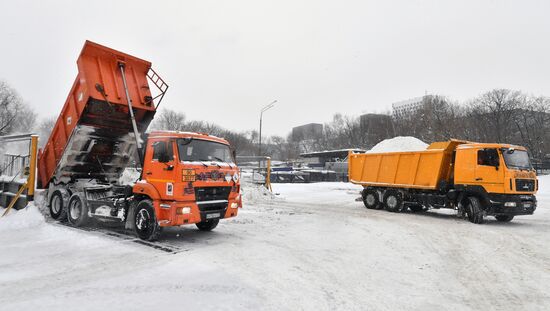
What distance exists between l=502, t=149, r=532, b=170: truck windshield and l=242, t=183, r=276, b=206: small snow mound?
1079 centimetres

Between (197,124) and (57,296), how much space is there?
7221cm

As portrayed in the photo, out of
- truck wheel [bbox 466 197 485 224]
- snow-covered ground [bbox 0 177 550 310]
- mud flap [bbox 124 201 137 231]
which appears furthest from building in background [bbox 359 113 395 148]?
mud flap [bbox 124 201 137 231]

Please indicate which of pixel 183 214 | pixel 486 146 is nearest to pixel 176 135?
pixel 183 214

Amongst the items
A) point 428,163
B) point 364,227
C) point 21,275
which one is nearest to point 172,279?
point 21,275

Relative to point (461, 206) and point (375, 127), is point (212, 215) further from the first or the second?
point (375, 127)

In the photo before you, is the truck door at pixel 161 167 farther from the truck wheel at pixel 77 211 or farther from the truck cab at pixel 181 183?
the truck wheel at pixel 77 211

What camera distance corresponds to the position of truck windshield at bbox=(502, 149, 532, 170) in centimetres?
1229

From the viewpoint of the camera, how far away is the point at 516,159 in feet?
41.1

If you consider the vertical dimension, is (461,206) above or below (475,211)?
above

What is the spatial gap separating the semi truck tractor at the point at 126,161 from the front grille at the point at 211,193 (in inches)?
0.9

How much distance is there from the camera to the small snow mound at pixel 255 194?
60.6 feet

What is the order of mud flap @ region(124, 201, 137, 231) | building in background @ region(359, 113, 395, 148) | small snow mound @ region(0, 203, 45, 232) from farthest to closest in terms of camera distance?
1. building in background @ region(359, 113, 395, 148)
2. small snow mound @ region(0, 203, 45, 232)
3. mud flap @ region(124, 201, 137, 231)

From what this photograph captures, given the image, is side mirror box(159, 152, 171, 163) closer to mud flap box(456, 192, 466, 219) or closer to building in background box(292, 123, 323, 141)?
mud flap box(456, 192, 466, 219)

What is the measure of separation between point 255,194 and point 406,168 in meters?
7.70
